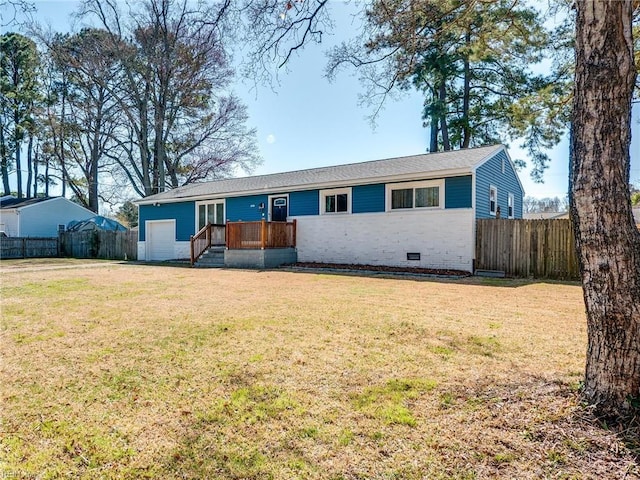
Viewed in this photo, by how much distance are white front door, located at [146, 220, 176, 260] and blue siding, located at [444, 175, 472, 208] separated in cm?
1367

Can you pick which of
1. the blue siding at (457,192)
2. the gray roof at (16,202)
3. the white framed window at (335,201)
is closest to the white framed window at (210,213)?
the white framed window at (335,201)

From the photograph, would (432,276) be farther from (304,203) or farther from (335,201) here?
(304,203)

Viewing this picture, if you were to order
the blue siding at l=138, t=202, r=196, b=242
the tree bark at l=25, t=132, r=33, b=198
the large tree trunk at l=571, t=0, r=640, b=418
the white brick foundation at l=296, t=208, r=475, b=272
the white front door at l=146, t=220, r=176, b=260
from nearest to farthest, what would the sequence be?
the large tree trunk at l=571, t=0, r=640, b=418
the white brick foundation at l=296, t=208, r=475, b=272
the blue siding at l=138, t=202, r=196, b=242
the white front door at l=146, t=220, r=176, b=260
the tree bark at l=25, t=132, r=33, b=198

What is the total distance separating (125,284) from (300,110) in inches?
315

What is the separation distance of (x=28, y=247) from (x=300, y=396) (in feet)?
84.8

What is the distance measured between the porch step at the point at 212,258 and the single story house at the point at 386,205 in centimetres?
195

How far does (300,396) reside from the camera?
2777 millimetres

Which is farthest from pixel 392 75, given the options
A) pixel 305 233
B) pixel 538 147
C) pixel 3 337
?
pixel 538 147

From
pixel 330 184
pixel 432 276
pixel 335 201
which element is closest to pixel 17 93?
pixel 330 184

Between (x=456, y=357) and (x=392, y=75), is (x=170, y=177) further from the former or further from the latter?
(x=456, y=357)

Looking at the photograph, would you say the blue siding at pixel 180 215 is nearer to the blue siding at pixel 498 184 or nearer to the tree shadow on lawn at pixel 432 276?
the tree shadow on lawn at pixel 432 276

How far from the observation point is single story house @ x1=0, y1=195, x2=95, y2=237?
24719 millimetres

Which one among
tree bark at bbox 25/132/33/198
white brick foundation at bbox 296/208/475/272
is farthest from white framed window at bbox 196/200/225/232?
tree bark at bbox 25/132/33/198

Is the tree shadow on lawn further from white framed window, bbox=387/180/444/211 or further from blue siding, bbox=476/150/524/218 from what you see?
blue siding, bbox=476/150/524/218
